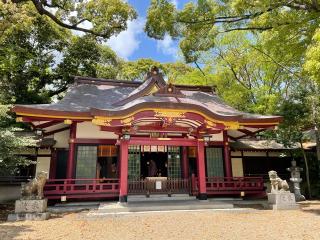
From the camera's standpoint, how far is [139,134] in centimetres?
1388

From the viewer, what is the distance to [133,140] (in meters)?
11.8

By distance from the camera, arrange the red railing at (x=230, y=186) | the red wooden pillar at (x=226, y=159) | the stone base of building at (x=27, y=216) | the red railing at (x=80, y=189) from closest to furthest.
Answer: the stone base of building at (x=27, y=216)
the red railing at (x=80, y=189)
the red railing at (x=230, y=186)
the red wooden pillar at (x=226, y=159)

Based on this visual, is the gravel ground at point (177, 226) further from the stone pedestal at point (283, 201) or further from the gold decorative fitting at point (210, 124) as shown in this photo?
the gold decorative fitting at point (210, 124)

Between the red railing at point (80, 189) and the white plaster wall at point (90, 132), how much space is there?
7.04ft

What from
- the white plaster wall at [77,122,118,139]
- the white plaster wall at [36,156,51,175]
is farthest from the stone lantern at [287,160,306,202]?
the white plaster wall at [36,156,51,175]

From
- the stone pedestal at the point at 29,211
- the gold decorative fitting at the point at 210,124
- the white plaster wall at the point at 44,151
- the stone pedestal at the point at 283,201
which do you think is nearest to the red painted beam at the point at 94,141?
the white plaster wall at the point at 44,151

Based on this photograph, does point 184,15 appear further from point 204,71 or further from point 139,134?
point 204,71

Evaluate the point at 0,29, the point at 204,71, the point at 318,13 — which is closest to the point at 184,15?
the point at 318,13

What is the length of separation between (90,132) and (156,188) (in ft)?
13.3

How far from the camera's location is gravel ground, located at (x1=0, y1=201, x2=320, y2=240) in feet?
22.7

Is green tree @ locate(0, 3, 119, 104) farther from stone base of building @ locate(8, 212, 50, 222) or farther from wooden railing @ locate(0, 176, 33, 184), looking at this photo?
stone base of building @ locate(8, 212, 50, 222)

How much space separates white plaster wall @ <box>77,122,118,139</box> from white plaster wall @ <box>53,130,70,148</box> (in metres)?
1.99

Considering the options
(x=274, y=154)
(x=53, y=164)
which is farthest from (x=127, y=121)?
(x=274, y=154)

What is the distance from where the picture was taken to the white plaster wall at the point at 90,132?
1313 centimetres
